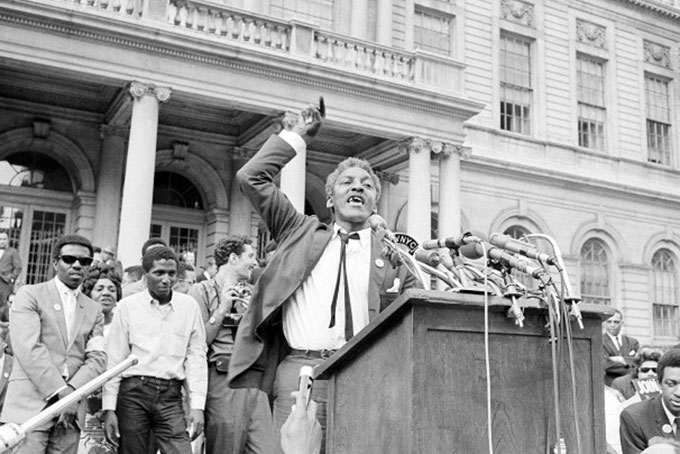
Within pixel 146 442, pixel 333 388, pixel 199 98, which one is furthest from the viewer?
pixel 199 98

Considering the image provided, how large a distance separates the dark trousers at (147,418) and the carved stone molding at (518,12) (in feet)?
58.9

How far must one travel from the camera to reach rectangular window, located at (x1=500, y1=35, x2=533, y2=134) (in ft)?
65.8

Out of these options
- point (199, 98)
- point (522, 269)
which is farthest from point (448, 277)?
point (199, 98)

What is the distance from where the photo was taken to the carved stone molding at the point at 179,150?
15453 millimetres

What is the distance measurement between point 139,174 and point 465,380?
10375mm

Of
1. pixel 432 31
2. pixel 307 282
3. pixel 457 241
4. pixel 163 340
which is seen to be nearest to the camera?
pixel 457 241

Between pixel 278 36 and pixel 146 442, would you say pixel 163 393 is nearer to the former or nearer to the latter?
pixel 146 442

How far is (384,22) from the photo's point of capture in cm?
1777

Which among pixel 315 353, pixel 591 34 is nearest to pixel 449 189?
pixel 591 34

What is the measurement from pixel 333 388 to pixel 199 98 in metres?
10.8

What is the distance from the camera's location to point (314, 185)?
56.7 ft

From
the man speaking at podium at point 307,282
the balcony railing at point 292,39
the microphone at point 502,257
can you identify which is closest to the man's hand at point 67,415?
the man speaking at podium at point 307,282

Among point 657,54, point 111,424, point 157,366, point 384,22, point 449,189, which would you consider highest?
point 657,54

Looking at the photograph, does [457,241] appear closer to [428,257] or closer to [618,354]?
[428,257]
